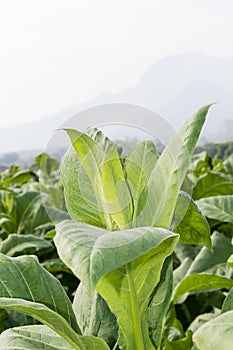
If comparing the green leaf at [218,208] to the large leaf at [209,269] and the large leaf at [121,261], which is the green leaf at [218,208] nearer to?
the large leaf at [209,269]

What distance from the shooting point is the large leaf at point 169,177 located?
2.18 feet

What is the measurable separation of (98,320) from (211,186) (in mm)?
1651

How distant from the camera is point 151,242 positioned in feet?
1.77

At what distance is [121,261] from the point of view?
51 centimetres

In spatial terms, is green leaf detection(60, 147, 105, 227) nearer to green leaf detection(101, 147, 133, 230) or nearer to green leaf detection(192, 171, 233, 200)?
green leaf detection(101, 147, 133, 230)

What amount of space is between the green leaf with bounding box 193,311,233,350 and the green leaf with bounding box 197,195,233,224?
3.77 feet

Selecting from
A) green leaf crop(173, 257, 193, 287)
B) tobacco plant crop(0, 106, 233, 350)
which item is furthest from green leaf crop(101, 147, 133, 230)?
green leaf crop(173, 257, 193, 287)

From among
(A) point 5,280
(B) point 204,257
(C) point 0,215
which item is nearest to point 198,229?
(A) point 5,280

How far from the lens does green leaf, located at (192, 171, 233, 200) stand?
2.44 meters

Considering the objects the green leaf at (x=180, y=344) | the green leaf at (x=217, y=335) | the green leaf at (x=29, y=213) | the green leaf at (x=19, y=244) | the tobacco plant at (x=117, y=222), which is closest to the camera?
the green leaf at (x=217, y=335)

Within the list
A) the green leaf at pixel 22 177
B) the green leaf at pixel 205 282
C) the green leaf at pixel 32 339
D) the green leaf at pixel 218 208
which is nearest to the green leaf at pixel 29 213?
the green leaf at pixel 218 208

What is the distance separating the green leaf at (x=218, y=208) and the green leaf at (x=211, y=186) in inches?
28.0

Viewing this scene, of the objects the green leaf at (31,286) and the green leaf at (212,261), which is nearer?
the green leaf at (31,286)

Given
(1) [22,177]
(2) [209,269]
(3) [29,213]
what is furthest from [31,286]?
(1) [22,177]
